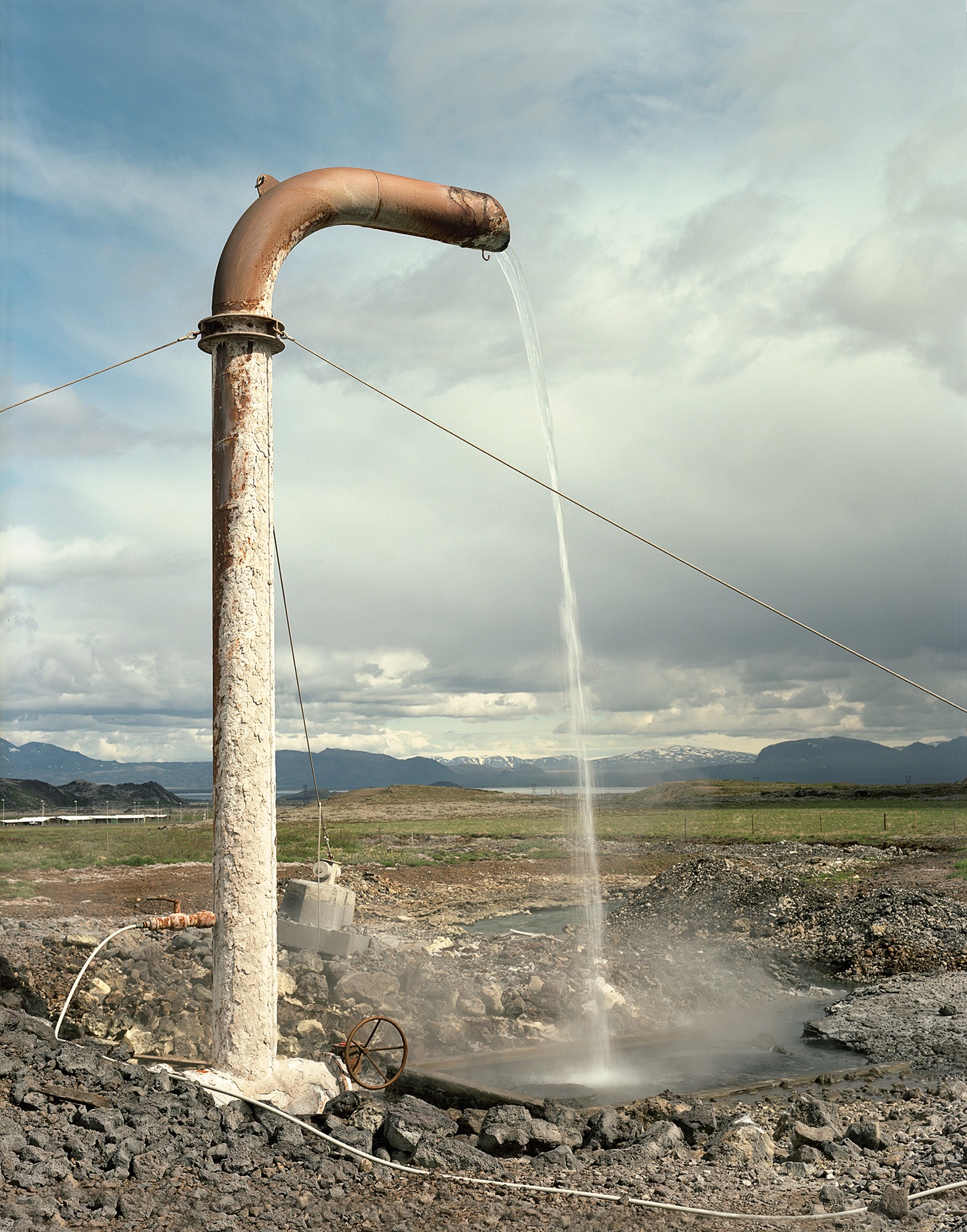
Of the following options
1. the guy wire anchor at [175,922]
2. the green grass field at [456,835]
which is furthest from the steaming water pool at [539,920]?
the guy wire anchor at [175,922]

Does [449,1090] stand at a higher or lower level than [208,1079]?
lower

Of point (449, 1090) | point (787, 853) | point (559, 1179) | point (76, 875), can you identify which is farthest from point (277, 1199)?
point (787, 853)

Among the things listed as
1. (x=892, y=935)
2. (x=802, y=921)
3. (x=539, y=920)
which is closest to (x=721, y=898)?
(x=802, y=921)

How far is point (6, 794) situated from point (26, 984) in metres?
100

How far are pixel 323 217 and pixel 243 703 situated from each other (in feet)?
16.1

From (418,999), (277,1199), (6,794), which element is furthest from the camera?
(6,794)

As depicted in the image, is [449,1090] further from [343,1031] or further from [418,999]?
[418,999]

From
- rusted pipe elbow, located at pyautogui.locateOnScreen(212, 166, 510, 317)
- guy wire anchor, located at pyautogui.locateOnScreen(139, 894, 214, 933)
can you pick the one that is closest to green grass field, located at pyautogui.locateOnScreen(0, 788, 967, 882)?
guy wire anchor, located at pyautogui.locateOnScreen(139, 894, 214, 933)

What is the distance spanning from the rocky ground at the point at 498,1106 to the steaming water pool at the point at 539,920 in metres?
3.05

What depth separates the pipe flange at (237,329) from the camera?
27.0ft

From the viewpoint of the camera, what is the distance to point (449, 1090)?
9.37 metres

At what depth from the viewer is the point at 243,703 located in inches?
316

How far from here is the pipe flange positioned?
8.23 metres

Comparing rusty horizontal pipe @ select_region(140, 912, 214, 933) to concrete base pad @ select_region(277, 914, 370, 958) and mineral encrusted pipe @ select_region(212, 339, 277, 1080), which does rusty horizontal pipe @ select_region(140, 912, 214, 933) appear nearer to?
mineral encrusted pipe @ select_region(212, 339, 277, 1080)
